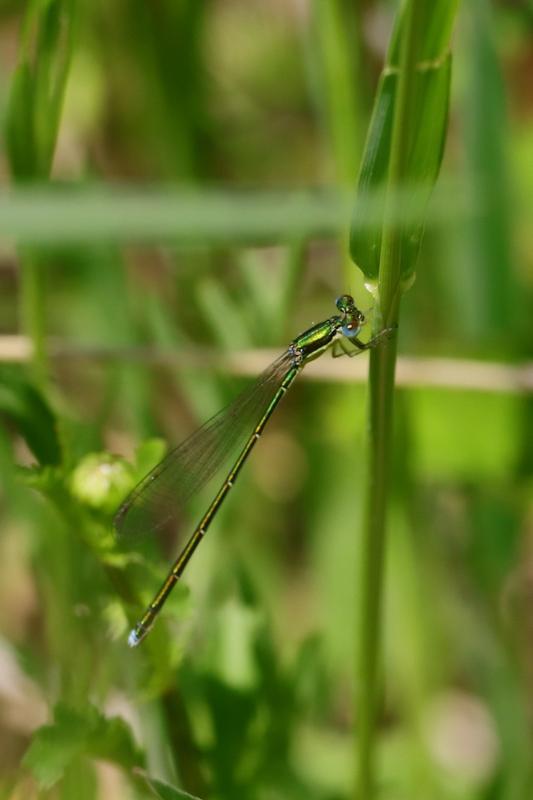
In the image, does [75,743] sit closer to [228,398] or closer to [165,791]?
[165,791]

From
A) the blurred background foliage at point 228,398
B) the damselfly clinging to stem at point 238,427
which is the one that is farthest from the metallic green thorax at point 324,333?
the blurred background foliage at point 228,398

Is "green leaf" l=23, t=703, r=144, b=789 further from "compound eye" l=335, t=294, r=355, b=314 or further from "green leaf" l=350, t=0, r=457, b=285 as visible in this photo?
"compound eye" l=335, t=294, r=355, b=314

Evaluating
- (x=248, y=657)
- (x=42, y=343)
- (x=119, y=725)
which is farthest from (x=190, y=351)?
(x=119, y=725)

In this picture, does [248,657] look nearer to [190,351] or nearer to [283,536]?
[190,351]

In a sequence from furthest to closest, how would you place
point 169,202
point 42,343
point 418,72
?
point 42,343 < point 169,202 < point 418,72

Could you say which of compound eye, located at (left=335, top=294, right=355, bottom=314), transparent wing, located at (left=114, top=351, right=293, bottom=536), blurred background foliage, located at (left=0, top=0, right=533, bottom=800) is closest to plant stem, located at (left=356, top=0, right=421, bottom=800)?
blurred background foliage, located at (left=0, top=0, right=533, bottom=800)

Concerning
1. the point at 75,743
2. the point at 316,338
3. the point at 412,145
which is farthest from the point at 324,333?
the point at 75,743
